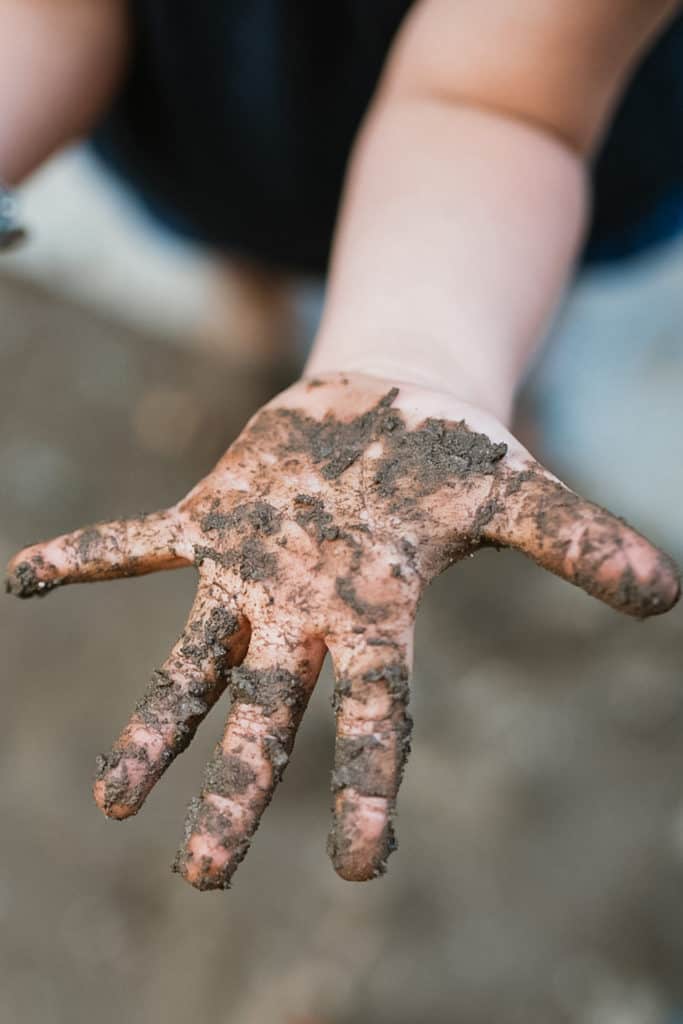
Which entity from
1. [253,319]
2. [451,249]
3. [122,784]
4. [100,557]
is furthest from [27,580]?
[253,319]

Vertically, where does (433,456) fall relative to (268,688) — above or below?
above

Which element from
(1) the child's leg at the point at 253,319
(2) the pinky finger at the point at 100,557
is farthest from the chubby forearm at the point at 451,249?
(1) the child's leg at the point at 253,319

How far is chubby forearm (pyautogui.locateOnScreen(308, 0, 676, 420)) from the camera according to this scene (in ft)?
2.64

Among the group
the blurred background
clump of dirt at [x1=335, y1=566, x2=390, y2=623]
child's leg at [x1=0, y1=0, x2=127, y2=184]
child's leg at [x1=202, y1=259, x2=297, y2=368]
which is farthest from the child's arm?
child's leg at [x1=202, y1=259, x2=297, y2=368]

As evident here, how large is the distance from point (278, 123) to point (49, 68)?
0.86 feet

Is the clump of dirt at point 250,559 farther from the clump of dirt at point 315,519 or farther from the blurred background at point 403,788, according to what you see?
the blurred background at point 403,788

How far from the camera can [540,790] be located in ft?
3.81

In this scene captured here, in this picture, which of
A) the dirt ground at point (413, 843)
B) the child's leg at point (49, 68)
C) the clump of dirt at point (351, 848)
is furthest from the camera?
the dirt ground at point (413, 843)

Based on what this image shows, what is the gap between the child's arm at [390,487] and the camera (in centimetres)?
58

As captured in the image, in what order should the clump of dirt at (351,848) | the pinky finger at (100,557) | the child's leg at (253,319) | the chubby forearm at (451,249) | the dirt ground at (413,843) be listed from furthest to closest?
the child's leg at (253,319) → the dirt ground at (413,843) → the chubby forearm at (451,249) → the pinky finger at (100,557) → the clump of dirt at (351,848)

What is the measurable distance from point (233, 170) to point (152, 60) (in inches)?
6.2

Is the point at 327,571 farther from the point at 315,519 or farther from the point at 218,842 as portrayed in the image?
the point at 218,842

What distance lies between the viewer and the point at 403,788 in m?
1.17

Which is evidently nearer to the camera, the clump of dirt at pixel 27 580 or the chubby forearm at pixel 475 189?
the clump of dirt at pixel 27 580
